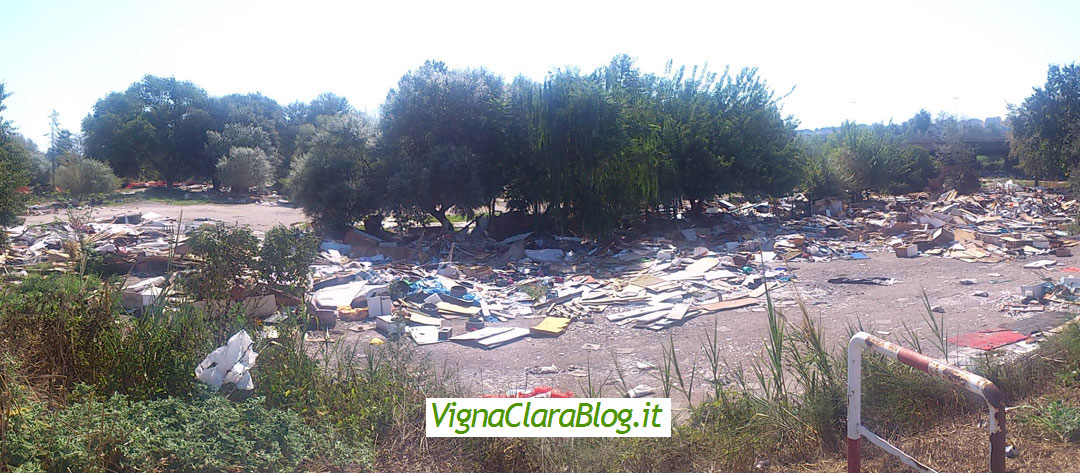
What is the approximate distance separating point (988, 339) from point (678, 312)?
3.89 m

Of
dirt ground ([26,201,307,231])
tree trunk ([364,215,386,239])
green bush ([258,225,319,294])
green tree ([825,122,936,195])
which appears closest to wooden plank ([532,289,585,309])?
green bush ([258,225,319,294])

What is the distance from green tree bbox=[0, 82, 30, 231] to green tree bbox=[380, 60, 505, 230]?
8155 millimetres

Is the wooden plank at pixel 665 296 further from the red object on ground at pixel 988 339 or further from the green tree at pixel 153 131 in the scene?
the green tree at pixel 153 131

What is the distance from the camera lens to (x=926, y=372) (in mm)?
2746

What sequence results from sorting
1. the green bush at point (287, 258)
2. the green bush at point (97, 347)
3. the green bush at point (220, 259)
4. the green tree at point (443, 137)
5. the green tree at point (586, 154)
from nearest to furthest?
the green bush at point (97, 347) < the green bush at point (220, 259) < the green bush at point (287, 258) < the green tree at point (586, 154) < the green tree at point (443, 137)

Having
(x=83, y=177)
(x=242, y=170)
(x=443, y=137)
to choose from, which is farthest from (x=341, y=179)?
(x=242, y=170)

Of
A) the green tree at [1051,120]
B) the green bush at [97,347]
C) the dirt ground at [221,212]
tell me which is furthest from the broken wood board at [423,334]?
the green tree at [1051,120]

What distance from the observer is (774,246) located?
16031 mm

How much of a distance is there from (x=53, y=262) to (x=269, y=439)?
11953mm

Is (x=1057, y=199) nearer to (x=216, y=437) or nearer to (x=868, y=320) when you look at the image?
(x=868, y=320)

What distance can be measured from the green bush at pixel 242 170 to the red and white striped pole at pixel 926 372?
119ft

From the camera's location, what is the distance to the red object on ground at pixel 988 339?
7309 mm

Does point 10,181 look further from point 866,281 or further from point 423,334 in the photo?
point 866,281

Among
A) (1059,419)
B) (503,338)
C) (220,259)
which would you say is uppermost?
(220,259)
